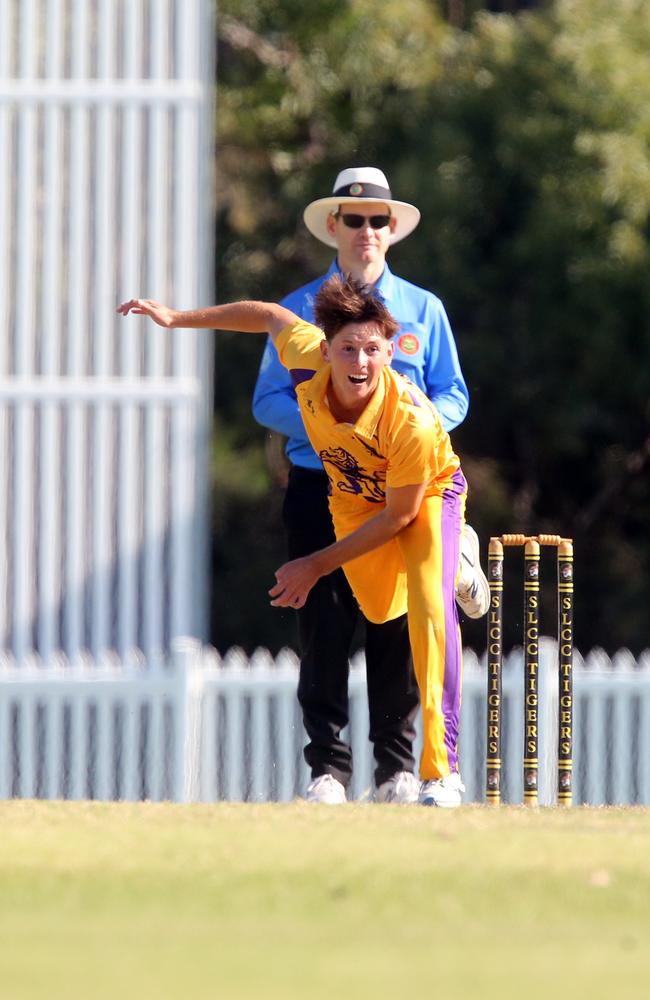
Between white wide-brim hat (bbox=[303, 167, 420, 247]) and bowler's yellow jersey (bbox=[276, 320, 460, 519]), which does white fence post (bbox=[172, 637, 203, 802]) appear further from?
bowler's yellow jersey (bbox=[276, 320, 460, 519])

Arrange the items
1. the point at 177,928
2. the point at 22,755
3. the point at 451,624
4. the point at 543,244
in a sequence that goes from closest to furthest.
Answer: the point at 177,928 < the point at 451,624 < the point at 22,755 < the point at 543,244

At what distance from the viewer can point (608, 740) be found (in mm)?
10328

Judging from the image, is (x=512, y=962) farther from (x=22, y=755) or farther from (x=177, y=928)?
(x=22, y=755)

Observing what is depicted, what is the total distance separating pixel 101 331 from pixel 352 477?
6457 mm

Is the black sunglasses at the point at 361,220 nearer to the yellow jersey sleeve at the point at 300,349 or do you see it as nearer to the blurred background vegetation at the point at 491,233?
the yellow jersey sleeve at the point at 300,349

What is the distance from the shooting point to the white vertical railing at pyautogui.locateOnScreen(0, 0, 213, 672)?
1129cm

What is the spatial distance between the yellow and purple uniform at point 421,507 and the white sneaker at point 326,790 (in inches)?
14.4

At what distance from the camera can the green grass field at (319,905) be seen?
9.82 feet

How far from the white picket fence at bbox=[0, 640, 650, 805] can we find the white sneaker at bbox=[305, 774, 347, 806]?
4.25m

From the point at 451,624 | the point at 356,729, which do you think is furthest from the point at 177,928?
the point at 356,729

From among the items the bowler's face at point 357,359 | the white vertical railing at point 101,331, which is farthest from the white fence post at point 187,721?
the bowler's face at point 357,359

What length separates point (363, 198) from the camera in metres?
5.61

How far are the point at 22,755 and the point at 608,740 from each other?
3.21 m

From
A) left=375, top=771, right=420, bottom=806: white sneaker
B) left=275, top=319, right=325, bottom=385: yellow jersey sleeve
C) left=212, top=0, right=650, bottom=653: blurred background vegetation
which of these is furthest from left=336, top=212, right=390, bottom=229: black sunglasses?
left=212, top=0, right=650, bottom=653: blurred background vegetation
